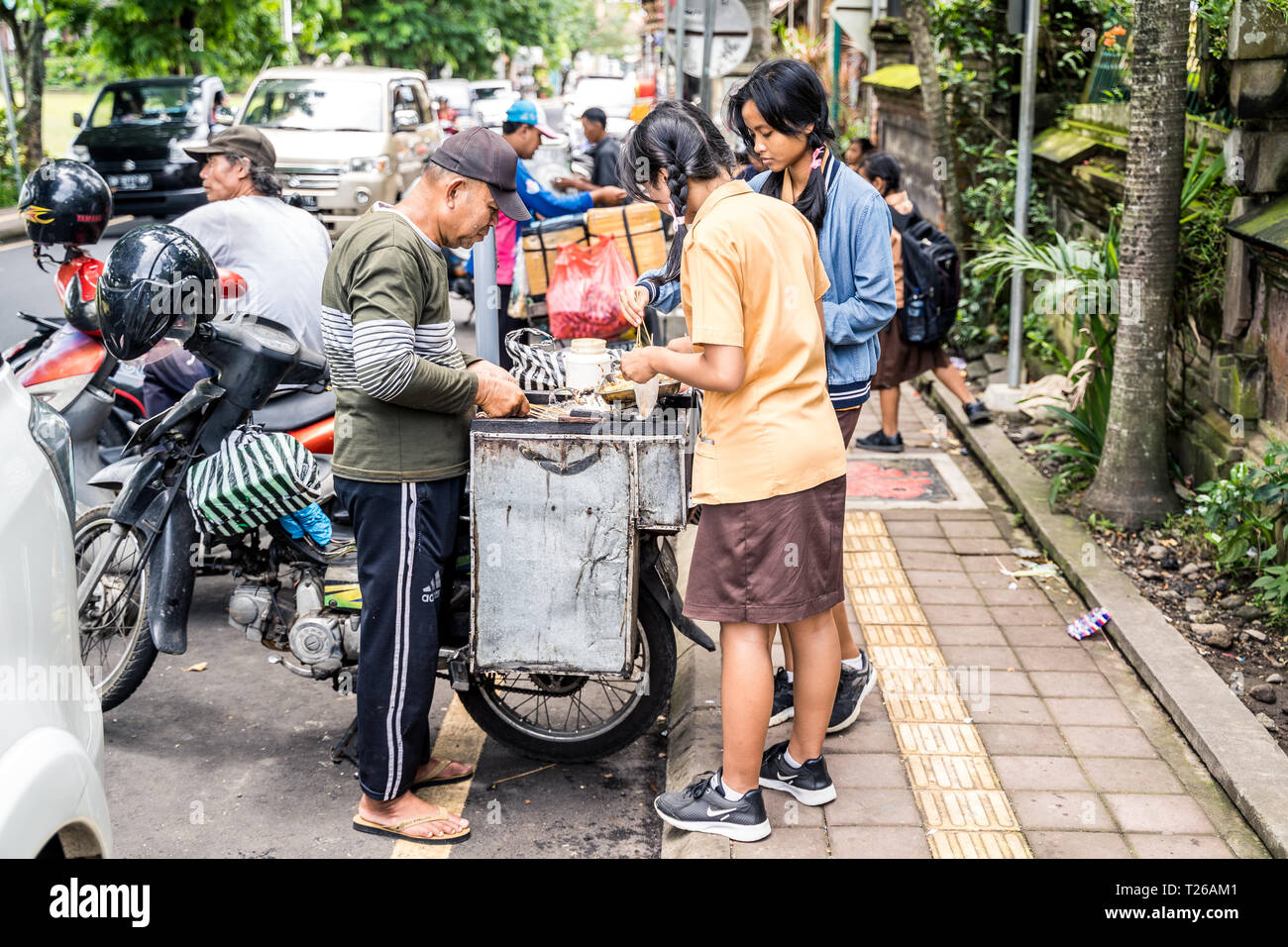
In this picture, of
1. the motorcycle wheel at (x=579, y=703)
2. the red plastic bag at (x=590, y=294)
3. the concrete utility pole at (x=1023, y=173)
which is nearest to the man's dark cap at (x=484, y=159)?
the motorcycle wheel at (x=579, y=703)

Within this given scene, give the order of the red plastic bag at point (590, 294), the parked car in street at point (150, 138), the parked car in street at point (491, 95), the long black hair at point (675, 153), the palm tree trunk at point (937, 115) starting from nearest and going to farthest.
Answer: the long black hair at point (675, 153)
the red plastic bag at point (590, 294)
the palm tree trunk at point (937, 115)
the parked car in street at point (150, 138)
the parked car in street at point (491, 95)

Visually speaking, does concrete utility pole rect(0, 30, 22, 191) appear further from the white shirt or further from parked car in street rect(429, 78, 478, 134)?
the white shirt

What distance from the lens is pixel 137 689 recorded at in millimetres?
4566

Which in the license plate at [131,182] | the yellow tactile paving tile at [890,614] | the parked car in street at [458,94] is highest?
the parked car in street at [458,94]

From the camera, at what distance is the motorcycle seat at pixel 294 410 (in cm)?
496

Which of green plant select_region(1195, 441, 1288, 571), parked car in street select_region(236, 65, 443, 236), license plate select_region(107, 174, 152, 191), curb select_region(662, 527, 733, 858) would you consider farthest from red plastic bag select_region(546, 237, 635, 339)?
license plate select_region(107, 174, 152, 191)

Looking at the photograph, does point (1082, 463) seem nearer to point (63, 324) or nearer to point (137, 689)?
point (137, 689)

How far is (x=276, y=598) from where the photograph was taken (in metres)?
3.95

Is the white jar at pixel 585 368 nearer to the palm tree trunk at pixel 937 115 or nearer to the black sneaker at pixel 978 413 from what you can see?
the black sneaker at pixel 978 413

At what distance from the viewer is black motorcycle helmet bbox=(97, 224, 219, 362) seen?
146 inches

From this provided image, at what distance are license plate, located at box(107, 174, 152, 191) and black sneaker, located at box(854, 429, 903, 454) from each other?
12.6m

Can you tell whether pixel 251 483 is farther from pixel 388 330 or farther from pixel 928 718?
pixel 928 718

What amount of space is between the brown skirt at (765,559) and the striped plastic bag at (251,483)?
1319mm
